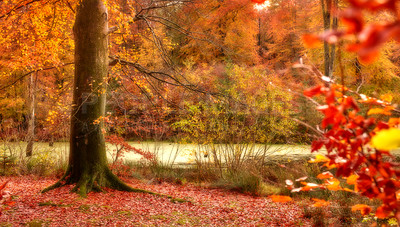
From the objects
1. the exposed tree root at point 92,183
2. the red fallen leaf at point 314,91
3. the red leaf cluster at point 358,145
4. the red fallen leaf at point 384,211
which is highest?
the red fallen leaf at point 314,91

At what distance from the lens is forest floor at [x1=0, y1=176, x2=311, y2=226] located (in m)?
4.21

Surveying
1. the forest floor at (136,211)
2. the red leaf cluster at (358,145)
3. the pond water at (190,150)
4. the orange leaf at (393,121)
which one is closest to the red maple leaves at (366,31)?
the red leaf cluster at (358,145)

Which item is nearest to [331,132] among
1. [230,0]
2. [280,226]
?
[280,226]

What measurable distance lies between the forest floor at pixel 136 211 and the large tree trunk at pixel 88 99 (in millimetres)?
378

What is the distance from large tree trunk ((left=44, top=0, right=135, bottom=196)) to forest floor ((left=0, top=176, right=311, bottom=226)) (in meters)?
0.38

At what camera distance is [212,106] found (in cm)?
763

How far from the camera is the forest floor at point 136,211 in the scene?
4215mm

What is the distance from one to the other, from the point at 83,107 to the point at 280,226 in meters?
3.68

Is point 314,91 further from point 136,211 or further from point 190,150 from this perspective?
point 190,150

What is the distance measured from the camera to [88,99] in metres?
5.62

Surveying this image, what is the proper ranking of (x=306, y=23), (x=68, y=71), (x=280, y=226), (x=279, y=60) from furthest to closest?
(x=279, y=60) → (x=306, y=23) → (x=68, y=71) → (x=280, y=226)

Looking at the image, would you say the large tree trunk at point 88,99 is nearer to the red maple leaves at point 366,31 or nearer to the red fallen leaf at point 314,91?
the red fallen leaf at point 314,91

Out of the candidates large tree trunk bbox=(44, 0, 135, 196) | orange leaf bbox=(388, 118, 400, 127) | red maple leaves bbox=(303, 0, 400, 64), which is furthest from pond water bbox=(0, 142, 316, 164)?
red maple leaves bbox=(303, 0, 400, 64)

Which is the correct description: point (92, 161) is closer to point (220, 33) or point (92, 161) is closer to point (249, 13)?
point (249, 13)
